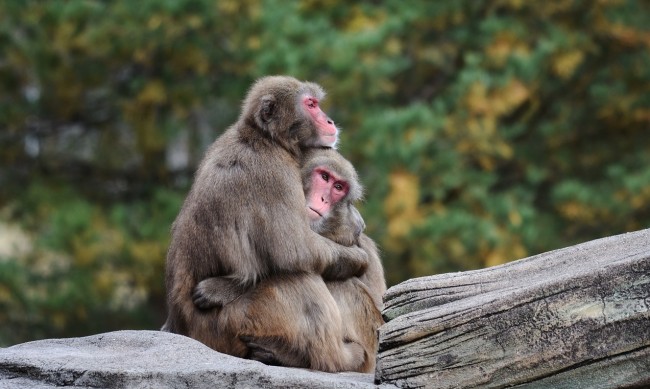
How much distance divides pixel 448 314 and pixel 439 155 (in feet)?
23.4

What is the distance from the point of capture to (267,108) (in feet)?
20.0

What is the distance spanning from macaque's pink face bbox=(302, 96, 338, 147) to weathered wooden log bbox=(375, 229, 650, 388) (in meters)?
1.43

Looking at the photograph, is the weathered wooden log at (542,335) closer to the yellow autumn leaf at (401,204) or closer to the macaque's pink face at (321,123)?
the macaque's pink face at (321,123)

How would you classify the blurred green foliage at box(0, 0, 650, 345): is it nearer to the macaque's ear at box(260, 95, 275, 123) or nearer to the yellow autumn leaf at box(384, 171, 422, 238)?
the yellow autumn leaf at box(384, 171, 422, 238)

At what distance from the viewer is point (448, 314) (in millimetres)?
4957

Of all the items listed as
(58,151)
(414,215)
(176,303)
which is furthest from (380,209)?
(176,303)

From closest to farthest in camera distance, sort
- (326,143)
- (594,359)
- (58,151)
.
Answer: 1. (594,359)
2. (326,143)
3. (58,151)

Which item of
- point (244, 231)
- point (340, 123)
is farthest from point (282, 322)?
point (340, 123)

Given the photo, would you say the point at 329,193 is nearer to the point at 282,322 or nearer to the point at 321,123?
the point at 321,123

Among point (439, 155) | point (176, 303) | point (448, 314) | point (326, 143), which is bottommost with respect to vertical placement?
point (448, 314)

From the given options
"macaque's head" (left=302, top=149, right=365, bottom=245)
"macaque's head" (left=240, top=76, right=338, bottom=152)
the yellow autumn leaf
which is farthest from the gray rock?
the yellow autumn leaf

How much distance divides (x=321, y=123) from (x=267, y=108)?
1.06 ft

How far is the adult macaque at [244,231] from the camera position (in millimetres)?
5668

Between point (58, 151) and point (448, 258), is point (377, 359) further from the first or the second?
point (58, 151)
